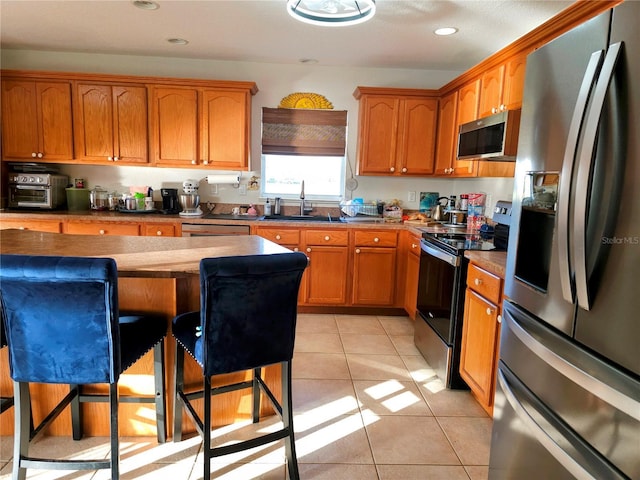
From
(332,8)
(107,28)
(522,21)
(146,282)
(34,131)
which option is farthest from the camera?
(34,131)

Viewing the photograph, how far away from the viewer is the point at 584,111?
112cm

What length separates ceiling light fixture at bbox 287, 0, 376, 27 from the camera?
2.37 metres

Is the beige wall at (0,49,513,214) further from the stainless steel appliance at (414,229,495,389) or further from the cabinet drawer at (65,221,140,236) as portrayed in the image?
the stainless steel appliance at (414,229,495,389)

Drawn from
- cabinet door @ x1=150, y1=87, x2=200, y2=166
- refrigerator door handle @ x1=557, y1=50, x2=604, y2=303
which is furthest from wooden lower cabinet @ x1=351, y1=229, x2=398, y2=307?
refrigerator door handle @ x1=557, y1=50, x2=604, y2=303

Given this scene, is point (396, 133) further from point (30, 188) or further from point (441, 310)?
point (30, 188)

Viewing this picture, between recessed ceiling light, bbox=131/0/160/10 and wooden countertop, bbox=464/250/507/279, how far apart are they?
2.70 meters

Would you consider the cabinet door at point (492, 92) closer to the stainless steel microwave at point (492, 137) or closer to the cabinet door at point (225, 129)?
the stainless steel microwave at point (492, 137)

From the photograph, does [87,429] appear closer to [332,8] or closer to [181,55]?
[332,8]

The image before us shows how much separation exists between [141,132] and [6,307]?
9.56 ft

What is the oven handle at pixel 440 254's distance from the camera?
2.56 metres

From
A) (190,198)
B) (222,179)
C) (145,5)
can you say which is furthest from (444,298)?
(145,5)

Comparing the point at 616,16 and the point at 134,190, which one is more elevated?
the point at 616,16

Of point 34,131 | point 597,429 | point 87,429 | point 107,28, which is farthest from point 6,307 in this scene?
point 34,131

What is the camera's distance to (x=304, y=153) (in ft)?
14.4
